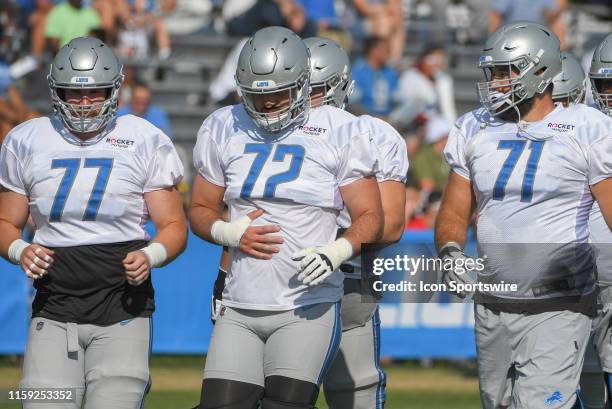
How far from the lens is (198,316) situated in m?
9.73

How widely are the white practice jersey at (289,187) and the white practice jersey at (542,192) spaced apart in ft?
1.92

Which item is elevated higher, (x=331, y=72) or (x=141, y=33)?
(x=141, y=33)

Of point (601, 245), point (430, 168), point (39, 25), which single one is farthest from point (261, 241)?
point (39, 25)

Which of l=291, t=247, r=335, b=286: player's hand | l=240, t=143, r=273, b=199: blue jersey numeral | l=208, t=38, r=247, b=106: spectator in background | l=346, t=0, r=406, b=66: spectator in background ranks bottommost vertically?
l=291, t=247, r=335, b=286: player's hand

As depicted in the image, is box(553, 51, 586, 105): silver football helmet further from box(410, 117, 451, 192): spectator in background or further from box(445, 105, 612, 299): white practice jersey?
box(410, 117, 451, 192): spectator in background

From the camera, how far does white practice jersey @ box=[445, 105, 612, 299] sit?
17.1ft

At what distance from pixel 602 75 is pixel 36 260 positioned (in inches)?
121

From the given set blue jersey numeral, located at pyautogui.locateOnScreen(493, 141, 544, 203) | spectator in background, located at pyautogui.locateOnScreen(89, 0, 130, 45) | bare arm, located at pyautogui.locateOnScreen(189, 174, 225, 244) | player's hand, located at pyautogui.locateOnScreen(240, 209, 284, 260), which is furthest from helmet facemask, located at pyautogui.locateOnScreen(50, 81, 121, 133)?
spectator in background, located at pyautogui.locateOnScreen(89, 0, 130, 45)

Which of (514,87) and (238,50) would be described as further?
(238,50)

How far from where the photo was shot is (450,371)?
1011 centimetres

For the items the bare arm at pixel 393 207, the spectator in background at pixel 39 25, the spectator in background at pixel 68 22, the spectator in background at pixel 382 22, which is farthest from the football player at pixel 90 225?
the spectator in background at pixel 382 22

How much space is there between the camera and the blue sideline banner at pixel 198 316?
9609mm

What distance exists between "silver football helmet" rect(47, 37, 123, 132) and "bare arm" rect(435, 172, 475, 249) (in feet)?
5.22

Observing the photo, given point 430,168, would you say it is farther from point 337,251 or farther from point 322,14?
point 337,251
